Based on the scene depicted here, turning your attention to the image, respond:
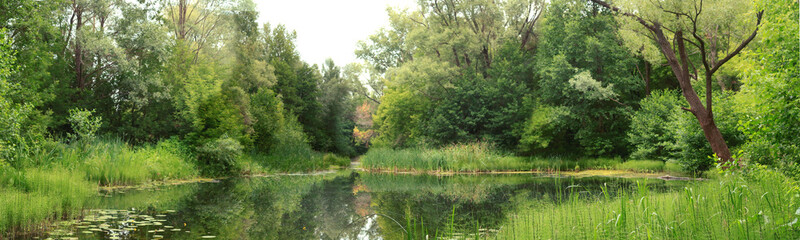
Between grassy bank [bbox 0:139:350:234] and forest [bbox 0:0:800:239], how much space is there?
0.05 metres

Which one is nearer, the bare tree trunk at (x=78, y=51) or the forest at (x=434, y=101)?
the forest at (x=434, y=101)

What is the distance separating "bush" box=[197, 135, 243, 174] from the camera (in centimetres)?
1914

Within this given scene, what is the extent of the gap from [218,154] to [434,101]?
1755 centimetres

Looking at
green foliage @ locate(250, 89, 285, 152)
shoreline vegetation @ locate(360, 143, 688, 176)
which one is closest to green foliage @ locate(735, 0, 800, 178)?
shoreline vegetation @ locate(360, 143, 688, 176)

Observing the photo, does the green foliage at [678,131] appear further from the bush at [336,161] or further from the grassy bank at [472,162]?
the bush at [336,161]

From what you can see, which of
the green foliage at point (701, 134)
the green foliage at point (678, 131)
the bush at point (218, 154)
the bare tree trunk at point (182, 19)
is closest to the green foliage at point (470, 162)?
the green foliage at point (678, 131)

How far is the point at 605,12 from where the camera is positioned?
88.1 feet

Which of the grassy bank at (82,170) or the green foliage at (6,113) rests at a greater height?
the green foliage at (6,113)

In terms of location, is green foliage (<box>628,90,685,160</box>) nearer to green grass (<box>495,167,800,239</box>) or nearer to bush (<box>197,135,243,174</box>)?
green grass (<box>495,167,800,239</box>)

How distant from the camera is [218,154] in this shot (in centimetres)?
1920

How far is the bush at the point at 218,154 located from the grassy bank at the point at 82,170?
424 millimetres

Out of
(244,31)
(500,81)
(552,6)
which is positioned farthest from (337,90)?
(552,6)

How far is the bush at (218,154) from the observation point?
19.1 m

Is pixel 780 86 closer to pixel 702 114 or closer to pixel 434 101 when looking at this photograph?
pixel 702 114
